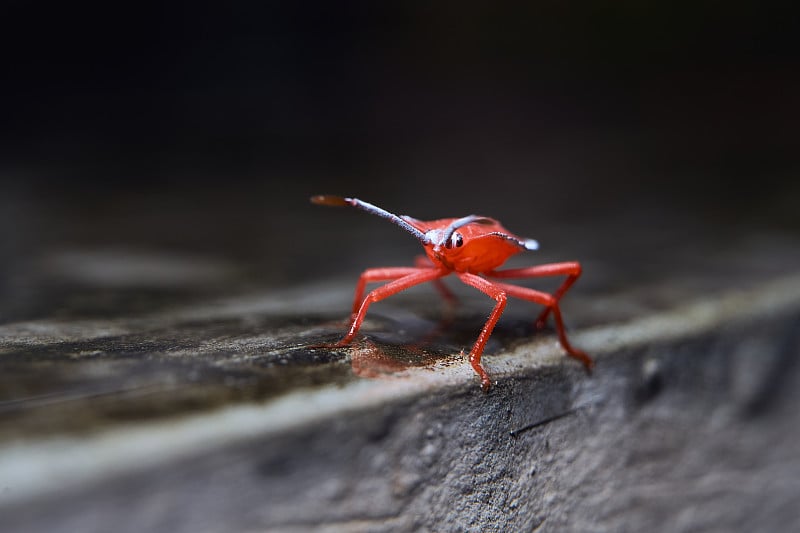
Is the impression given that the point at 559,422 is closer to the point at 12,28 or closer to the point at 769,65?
the point at 769,65

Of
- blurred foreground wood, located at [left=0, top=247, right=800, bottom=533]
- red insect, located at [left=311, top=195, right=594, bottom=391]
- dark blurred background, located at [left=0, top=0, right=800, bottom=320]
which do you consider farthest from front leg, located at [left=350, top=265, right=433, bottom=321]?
dark blurred background, located at [left=0, top=0, right=800, bottom=320]

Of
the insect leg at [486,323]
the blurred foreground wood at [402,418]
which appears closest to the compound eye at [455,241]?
the insect leg at [486,323]

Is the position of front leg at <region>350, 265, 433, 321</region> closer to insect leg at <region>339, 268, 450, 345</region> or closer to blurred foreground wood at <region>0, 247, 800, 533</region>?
insect leg at <region>339, 268, 450, 345</region>

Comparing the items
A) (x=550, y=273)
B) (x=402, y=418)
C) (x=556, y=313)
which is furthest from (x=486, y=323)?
(x=402, y=418)

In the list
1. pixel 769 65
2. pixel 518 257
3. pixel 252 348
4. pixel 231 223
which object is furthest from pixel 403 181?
pixel 769 65

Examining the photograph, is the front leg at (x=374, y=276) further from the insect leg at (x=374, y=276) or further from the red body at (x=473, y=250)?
the red body at (x=473, y=250)
